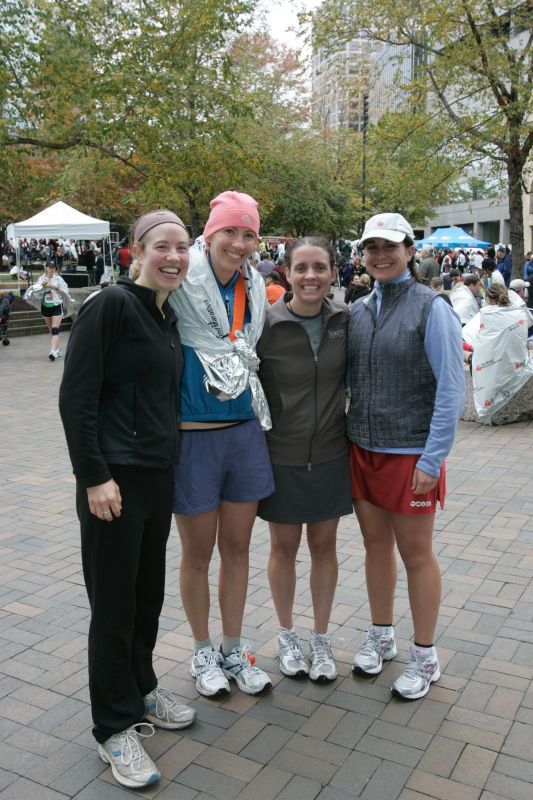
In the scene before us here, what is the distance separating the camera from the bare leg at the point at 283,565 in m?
3.25

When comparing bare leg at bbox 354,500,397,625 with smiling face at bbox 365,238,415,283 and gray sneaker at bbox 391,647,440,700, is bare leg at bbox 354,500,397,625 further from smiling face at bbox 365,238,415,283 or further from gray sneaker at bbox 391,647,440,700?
smiling face at bbox 365,238,415,283

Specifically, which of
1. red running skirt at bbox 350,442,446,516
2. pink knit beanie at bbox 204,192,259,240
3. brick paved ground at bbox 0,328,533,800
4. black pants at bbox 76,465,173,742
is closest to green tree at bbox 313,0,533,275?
brick paved ground at bbox 0,328,533,800

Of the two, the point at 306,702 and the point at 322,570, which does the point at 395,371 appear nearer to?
the point at 322,570

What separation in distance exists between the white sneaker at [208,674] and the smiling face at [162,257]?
1577 mm

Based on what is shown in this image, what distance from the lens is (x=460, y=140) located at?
543 inches

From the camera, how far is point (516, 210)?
1411cm

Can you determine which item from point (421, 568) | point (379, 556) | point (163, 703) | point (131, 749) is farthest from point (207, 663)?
point (421, 568)

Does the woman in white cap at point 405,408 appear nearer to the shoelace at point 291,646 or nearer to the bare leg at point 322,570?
the bare leg at point 322,570

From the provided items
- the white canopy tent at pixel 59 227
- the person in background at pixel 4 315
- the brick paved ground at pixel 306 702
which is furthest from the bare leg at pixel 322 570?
the white canopy tent at pixel 59 227

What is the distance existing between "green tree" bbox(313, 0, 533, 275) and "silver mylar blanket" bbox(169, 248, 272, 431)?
1119cm

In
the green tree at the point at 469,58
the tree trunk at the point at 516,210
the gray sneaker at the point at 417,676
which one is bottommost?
the gray sneaker at the point at 417,676

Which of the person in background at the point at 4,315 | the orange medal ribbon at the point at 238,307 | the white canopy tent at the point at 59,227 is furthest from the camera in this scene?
the white canopy tent at the point at 59,227

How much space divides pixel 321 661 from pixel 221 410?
4.07 feet

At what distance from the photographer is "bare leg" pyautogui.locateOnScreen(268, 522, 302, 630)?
3.25 meters
